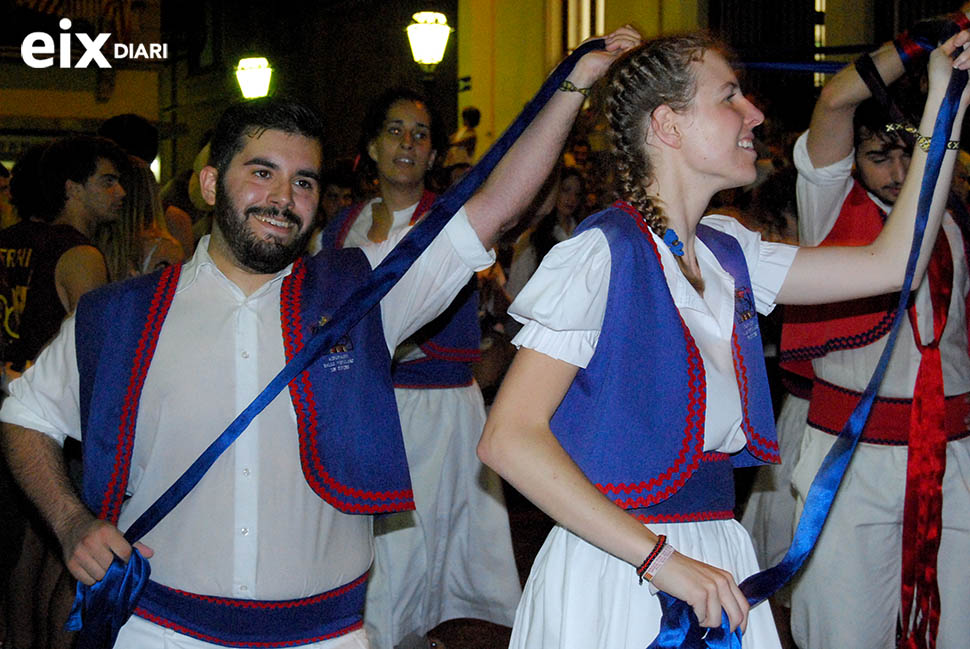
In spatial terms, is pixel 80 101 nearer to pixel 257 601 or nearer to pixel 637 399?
pixel 257 601

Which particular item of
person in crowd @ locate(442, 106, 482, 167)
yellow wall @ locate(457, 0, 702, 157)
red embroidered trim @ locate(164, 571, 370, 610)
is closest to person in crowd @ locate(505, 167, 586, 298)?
person in crowd @ locate(442, 106, 482, 167)

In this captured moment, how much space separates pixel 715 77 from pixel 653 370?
0.57m

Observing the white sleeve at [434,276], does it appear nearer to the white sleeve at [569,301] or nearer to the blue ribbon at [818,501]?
the white sleeve at [569,301]

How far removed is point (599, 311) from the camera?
2.01 metres

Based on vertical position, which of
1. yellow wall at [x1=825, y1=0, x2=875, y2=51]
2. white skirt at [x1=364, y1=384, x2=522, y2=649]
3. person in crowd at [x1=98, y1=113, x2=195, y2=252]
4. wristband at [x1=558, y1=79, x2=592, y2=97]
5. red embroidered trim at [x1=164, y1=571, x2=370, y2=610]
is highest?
yellow wall at [x1=825, y1=0, x2=875, y2=51]

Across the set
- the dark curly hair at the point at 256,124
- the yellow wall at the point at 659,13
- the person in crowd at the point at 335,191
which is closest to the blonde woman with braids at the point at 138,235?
the dark curly hair at the point at 256,124

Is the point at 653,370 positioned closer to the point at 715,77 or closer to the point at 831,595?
the point at 715,77

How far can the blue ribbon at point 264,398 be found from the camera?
2207 mm

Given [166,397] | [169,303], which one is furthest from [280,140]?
[166,397]

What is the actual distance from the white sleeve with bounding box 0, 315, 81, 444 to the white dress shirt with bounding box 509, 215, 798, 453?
959mm

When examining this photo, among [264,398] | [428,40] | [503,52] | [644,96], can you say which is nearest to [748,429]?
[644,96]

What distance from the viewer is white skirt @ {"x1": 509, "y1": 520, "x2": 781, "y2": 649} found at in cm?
206

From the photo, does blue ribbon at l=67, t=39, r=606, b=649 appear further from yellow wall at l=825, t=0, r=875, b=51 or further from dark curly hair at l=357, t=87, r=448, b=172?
Result: yellow wall at l=825, t=0, r=875, b=51

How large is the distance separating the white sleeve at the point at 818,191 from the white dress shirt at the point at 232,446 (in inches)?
53.1
